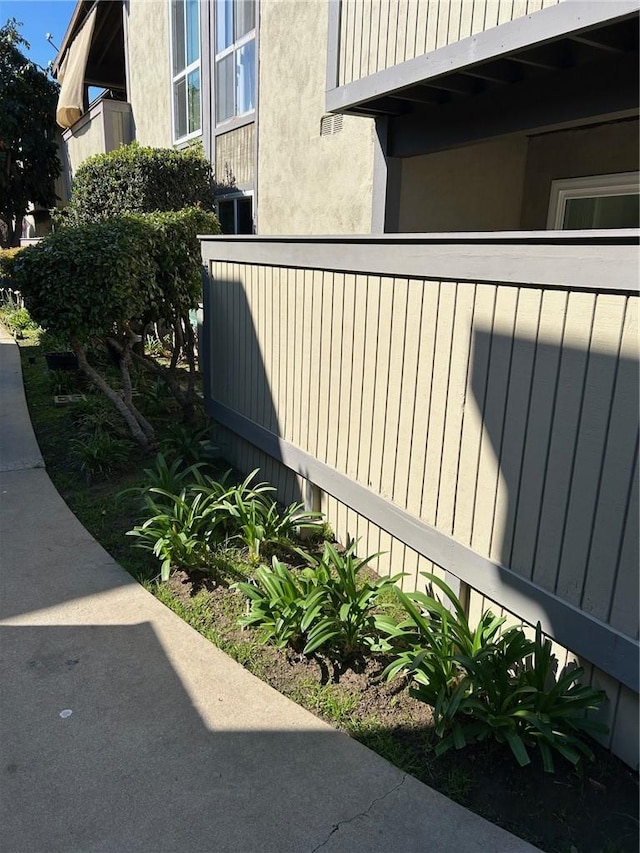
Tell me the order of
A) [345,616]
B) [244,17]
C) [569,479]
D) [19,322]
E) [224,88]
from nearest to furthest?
[569,479] → [345,616] → [244,17] → [224,88] → [19,322]

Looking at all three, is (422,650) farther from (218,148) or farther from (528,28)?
(218,148)

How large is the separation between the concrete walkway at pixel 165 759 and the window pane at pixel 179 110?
10228mm

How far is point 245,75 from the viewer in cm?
902

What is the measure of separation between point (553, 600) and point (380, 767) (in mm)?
957

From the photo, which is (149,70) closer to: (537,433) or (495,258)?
(495,258)

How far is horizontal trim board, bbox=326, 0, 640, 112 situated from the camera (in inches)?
129

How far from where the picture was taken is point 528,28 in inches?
142

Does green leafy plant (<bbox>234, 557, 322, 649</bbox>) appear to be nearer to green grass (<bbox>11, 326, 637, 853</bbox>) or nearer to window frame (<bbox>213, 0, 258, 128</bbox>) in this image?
green grass (<bbox>11, 326, 637, 853</bbox>)

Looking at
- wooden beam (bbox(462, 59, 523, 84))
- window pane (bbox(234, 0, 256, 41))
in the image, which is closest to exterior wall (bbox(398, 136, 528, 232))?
wooden beam (bbox(462, 59, 523, 84))

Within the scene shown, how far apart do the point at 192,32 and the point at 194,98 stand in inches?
40.9

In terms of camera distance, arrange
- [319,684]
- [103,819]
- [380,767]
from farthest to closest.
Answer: [319,684] → [380,767] → [103,819]

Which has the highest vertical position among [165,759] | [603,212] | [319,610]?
[603,212]

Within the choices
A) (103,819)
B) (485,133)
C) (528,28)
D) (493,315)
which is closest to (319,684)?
(103,819)

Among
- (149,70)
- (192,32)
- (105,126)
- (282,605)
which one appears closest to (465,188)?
(282,605)
